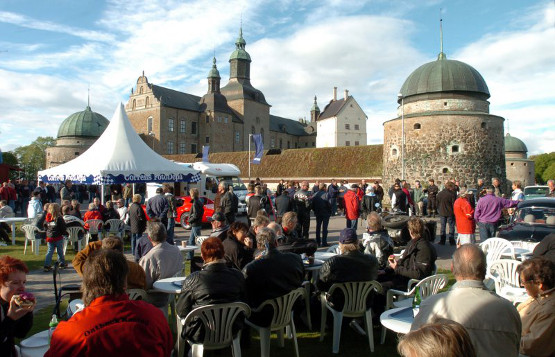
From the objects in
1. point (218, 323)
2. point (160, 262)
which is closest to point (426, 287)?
point (218, 323)

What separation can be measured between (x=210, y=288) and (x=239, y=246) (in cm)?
196

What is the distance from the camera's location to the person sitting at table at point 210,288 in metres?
3.93

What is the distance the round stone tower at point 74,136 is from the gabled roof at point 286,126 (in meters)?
36.5

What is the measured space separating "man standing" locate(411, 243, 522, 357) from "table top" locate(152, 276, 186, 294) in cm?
287

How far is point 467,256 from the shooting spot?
314 cm

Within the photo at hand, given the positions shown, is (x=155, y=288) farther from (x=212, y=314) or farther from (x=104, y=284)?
(x=104, y=284)

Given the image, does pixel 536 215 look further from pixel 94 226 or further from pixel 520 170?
pixel 520 170

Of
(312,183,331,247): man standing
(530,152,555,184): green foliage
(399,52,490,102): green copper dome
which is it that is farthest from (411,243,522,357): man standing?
(530,152,555,184): green foliage

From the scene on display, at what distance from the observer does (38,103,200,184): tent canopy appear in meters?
12.5

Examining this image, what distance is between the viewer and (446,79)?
1096 inches

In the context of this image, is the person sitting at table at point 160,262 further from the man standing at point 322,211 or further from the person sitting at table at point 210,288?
the man standing at point 322,211

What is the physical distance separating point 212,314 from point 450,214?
32.2 ft

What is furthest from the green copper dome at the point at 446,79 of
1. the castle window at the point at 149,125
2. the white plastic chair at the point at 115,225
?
the castle window at the point at 149,125

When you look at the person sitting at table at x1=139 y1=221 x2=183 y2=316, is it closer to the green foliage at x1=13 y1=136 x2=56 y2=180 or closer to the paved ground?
the paved ground
